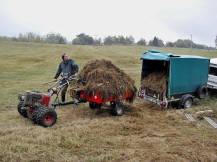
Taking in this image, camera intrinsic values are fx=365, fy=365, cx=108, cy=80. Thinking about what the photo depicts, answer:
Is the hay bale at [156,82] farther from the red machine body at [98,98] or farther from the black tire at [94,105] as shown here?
the black tire at [94,105]

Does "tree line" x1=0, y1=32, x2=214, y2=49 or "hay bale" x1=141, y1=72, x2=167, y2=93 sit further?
"tree line" x1=0, y1=32, x2=214, y2=49

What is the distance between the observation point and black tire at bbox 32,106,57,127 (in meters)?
9.80

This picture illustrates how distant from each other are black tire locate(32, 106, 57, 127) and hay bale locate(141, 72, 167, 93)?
477cm

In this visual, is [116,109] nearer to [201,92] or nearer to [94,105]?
[94,105]

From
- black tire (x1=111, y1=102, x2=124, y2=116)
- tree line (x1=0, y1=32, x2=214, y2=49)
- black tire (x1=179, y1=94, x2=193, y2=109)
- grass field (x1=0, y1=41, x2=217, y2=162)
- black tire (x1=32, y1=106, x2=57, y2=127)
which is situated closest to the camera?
grass field (x1=0, y1=41, x2=217, y2=162)

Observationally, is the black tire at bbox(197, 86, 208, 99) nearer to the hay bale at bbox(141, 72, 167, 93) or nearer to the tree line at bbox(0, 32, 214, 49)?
the hay bale at bbox(141, 72, 167, 93)

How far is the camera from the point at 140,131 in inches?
382

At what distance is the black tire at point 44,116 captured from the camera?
980 centimetres

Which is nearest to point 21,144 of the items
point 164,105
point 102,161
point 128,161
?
point 102,161

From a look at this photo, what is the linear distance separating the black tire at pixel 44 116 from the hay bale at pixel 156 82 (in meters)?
4.77

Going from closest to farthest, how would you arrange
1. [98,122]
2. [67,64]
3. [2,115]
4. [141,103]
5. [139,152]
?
[139,152] < [98,122] < [2,115] < [67,64] < [141,103]

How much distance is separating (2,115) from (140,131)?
4550 mm

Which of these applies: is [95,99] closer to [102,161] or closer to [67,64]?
[67,64]

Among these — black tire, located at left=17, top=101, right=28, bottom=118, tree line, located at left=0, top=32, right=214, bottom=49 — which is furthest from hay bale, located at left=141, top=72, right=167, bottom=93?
tree line, located at left=0, top=32, right=214, bottom=49
